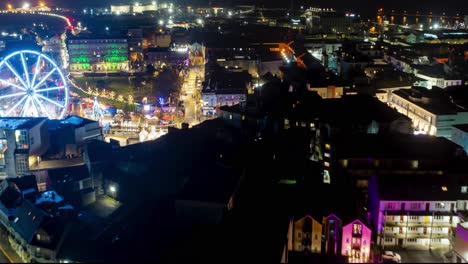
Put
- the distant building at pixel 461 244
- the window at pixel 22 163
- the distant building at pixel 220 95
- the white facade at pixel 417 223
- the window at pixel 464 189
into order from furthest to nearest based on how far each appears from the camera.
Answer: the distant building at pixel 220 95 → the window at pixel 22 163 → the window at pixel 464 189 → the white facade at pixel 417 223 → the distant building at pixel 461 244

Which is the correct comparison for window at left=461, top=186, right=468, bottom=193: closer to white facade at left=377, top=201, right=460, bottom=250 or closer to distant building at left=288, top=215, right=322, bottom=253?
white facade at left=377, top=201, right=460, bottom=250

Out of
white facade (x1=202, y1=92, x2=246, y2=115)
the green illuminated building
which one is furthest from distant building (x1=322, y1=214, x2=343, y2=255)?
the green illuminated building

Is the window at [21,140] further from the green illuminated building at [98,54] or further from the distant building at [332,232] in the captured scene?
the green illuminated building at [98,54]

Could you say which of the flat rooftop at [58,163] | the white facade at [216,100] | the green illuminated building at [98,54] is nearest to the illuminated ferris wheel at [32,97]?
the flat rooftop at [58,163]

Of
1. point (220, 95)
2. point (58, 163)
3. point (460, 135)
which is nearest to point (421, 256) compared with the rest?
point (460, 135)

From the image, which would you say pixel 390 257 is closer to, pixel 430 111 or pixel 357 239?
pixel 357 239

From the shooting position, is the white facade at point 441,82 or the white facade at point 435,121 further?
the white facade at point 441,82
